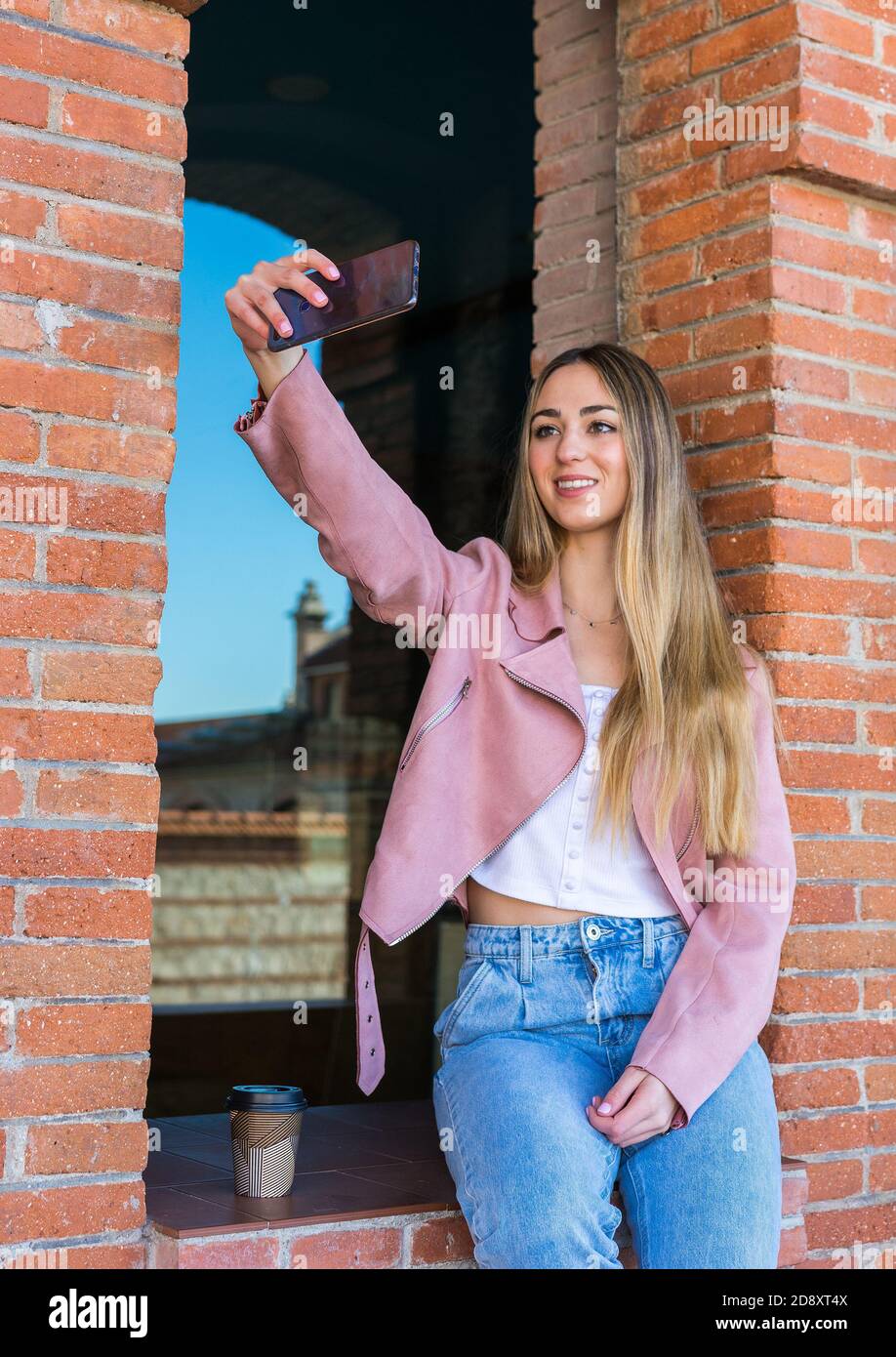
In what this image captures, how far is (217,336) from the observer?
7523mm

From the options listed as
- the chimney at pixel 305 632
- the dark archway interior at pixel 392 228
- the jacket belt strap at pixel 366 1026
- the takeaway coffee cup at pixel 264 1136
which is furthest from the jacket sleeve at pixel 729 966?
the chimney at pixel 305 632

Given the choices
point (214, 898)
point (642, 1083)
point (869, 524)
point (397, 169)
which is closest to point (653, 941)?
point (642, 1083)

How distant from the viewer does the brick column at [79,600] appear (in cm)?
200

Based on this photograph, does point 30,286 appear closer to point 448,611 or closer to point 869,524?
point 448,611

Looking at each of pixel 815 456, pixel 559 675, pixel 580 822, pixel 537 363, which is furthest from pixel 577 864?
pixel 537 363

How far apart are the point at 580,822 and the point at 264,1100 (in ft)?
2.19

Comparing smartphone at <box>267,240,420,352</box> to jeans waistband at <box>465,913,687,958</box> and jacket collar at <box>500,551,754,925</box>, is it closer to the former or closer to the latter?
jacket collar at <box>500,551,754,925</box>

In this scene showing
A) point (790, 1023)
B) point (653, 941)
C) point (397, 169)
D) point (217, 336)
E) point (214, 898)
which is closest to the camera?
point (653, 941)

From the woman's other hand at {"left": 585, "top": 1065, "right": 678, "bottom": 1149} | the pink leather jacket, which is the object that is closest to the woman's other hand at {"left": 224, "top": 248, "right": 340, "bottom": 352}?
the pink leather jacket

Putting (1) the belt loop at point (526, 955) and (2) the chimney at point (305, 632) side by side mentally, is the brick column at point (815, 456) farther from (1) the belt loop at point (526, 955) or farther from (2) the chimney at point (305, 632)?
(2) the chimney at point (305, 632)

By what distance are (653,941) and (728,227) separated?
56.3 inches

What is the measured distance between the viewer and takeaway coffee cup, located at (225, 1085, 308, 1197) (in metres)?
2.20

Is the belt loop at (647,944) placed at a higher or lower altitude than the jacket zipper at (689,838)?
lower

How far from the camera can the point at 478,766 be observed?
2373 mm
